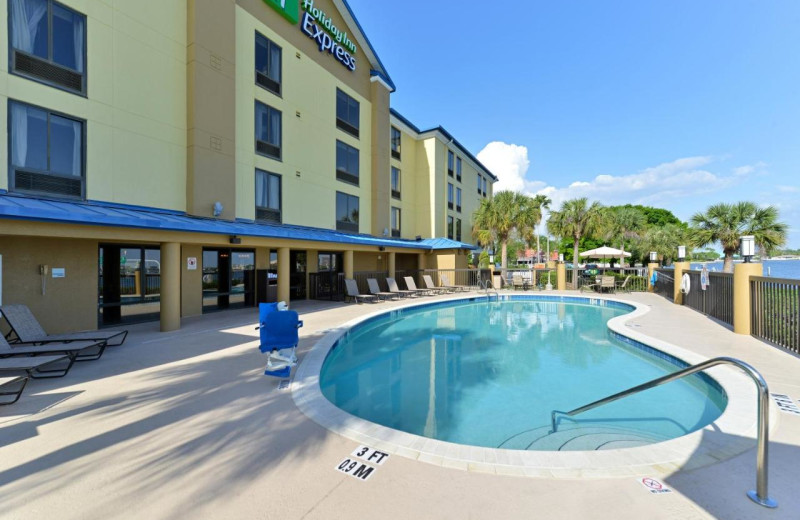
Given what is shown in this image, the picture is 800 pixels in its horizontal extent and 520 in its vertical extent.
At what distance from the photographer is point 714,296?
10414 millimetres

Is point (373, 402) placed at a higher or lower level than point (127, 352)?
lower

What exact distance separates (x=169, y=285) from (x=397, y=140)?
1823 cm

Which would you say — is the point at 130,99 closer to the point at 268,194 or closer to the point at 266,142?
the point at 266,142

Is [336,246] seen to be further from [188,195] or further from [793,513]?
[793,513]

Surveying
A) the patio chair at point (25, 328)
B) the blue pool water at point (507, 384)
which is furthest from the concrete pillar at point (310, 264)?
the patio chair at point (25, 328)

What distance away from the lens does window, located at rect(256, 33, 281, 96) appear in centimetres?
1352

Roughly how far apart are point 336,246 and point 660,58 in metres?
14.9

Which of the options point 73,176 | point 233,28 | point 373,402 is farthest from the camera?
point 233,28

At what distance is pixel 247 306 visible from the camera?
13.6 m

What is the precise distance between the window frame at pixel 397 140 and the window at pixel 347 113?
433cm

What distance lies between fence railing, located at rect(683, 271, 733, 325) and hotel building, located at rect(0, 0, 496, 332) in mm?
12705

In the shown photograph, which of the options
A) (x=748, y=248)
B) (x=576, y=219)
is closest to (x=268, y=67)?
(x=748, y=248)

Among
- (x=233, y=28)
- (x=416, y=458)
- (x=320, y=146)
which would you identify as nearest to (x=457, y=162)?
(x=320, y=146)

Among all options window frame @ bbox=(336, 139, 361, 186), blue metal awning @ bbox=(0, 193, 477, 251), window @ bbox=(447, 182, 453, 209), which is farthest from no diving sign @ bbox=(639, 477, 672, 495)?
window @ bbox=(447, 182, 453, 209)
